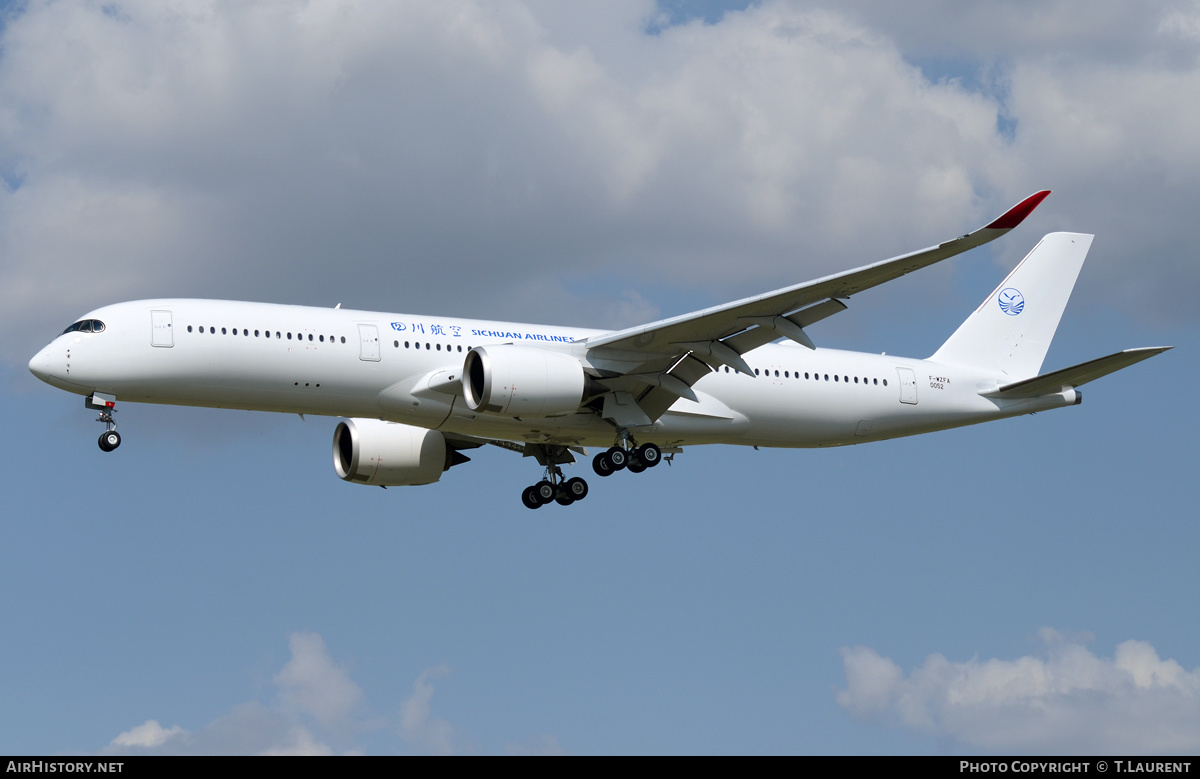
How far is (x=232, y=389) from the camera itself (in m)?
33.2

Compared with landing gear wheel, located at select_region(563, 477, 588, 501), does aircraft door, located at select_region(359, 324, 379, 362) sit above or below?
above

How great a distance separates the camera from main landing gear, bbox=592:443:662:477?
37.4 m

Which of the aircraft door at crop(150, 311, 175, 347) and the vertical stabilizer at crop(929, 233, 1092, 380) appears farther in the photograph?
the vertical stabilizer at crop(929, 233, 1092, 380)

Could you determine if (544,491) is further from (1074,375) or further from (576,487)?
(1074,375)

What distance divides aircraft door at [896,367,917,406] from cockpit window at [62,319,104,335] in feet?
69.8

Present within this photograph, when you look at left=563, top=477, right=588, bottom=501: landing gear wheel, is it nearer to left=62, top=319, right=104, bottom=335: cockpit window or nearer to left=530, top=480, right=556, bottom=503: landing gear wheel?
left=530, top=480, right=556, bottom=503: landing gear wheel

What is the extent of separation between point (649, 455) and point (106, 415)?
13.5 meters

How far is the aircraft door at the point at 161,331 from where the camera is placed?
32875 mm

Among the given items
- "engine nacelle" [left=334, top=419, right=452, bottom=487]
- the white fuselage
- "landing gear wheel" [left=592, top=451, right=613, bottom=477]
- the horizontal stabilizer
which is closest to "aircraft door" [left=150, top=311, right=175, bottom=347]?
the white fuselage

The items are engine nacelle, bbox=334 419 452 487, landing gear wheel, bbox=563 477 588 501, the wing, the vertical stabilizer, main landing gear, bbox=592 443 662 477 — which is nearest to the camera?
the wing
